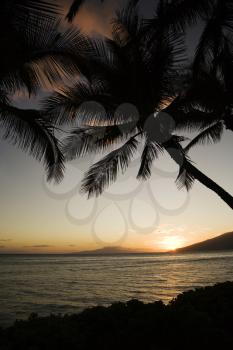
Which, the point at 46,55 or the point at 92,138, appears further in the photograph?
the point at 92,138

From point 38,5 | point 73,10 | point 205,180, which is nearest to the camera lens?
point 38,5

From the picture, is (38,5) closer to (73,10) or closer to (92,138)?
(73,10)

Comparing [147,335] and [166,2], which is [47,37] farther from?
[147,335]

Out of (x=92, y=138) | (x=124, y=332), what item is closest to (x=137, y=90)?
(x=92, y=138)

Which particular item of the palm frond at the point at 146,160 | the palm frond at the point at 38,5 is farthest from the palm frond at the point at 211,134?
the palm frond at the point at 38,5

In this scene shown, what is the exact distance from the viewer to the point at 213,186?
8.66 meters

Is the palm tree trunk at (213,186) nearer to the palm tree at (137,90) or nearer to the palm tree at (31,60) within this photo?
the palm tree at (137,90)

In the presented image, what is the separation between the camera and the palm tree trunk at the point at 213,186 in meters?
8.46

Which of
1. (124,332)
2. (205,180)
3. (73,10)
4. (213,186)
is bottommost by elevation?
(124,332)

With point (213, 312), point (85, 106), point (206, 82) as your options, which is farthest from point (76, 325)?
point (206, 82)

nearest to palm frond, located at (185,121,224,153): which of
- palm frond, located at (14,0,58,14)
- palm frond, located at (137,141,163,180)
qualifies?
palm frond, located at (137,141,163,180)

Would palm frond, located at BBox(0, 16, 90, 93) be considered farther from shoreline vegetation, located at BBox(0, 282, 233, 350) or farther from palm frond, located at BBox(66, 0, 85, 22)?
shoreline vegetation, located at BBox(0, 282, 233, 350)

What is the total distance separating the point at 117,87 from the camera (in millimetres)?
9156

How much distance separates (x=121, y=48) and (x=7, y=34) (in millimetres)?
4379
